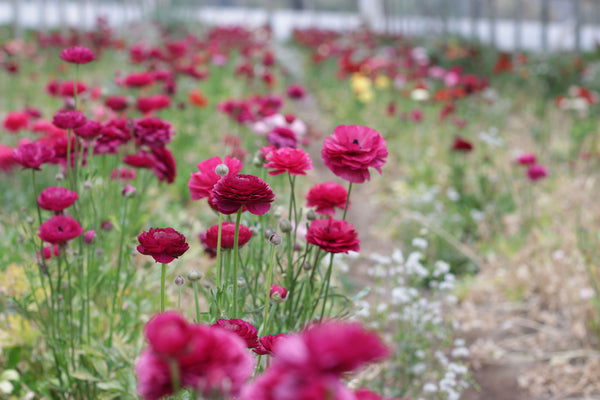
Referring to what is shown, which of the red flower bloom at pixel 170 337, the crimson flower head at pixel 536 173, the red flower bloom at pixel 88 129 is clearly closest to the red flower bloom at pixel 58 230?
the red flower bloom at pixel 88 129

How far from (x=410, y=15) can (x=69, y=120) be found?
17957 millimetres

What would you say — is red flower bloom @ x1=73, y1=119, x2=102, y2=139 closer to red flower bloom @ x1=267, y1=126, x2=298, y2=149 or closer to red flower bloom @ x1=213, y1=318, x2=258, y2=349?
red flower bloom @ x1=267, y1=126, x2=298, y2=149

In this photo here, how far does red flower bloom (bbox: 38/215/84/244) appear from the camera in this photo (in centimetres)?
112

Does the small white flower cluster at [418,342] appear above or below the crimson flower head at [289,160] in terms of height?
below

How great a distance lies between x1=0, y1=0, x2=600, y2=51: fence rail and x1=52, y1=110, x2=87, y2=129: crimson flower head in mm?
8164

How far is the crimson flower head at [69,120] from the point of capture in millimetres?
1352

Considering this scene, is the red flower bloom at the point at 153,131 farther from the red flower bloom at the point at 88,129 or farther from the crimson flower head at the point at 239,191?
the crimson flower head at the point at 239,191

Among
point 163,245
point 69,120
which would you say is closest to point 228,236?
point 163,245

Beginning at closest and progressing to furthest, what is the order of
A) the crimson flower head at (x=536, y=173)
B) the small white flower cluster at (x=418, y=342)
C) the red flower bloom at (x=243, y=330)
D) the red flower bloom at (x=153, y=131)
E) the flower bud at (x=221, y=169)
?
the red flower bloom at (x=243, y=330) < the flower bud at (x=221, y=169) < the red flower bloom at (x=153, y=131) < the small white flower cluster at (x=418, y=342) < the crimson flower head at (x=536, y=173)

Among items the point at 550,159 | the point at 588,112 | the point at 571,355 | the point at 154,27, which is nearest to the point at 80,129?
the point at 571,355

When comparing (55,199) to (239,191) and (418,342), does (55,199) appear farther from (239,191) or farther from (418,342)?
(418,342)

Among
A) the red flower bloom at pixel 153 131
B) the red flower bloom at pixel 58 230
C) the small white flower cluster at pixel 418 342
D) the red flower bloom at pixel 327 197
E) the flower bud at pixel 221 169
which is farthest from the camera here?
the small white flower cluster at pixel 418 342

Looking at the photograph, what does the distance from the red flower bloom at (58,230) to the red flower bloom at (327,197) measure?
522mm

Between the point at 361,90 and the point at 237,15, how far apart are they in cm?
2065
